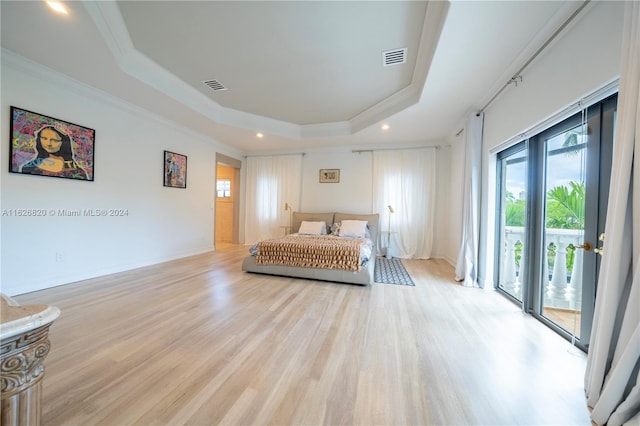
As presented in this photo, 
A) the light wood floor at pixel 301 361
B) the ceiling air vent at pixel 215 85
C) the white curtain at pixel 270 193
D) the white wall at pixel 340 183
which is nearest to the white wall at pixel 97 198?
the light wood floor at pixel 301 361

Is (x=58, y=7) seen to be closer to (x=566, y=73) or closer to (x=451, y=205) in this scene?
(x=566, y=73)

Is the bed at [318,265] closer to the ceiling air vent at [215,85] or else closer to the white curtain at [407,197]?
the white curtain at [407,197]

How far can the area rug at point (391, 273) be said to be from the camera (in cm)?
337

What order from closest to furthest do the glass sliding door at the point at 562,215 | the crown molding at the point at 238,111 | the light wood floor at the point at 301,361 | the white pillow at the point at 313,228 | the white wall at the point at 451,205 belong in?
the light wood floor at the point at 301,361 < the glass sliding door at the point at 562,215 < the crown molding at the point at 238,111 < the white wall at the point at 451,205 < the white pillow at the point at 313,228

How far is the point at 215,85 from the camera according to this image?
335cm

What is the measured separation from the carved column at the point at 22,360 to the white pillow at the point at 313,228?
4279 mm

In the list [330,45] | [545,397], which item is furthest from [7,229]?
[545,397]

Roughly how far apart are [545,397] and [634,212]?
42.7 inches

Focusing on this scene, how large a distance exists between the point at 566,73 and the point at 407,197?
3.36 metres

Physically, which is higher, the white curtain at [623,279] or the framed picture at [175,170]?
the framed picture at [175,170]

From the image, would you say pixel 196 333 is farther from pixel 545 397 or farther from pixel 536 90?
pixel 536 90

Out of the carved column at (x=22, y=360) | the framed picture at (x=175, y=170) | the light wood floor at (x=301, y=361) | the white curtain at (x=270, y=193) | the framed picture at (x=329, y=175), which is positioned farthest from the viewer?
the white curtain at (x=270, y=193)

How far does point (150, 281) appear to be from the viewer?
3107 mm

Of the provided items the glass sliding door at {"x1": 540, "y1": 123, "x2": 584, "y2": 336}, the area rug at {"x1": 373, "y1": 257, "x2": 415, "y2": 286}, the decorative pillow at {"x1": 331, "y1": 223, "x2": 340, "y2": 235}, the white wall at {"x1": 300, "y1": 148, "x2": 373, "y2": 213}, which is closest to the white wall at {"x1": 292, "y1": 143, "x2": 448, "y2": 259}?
the white wall at {"x1": 300, "y1": 148, "x2": 373, "y2": 213}
